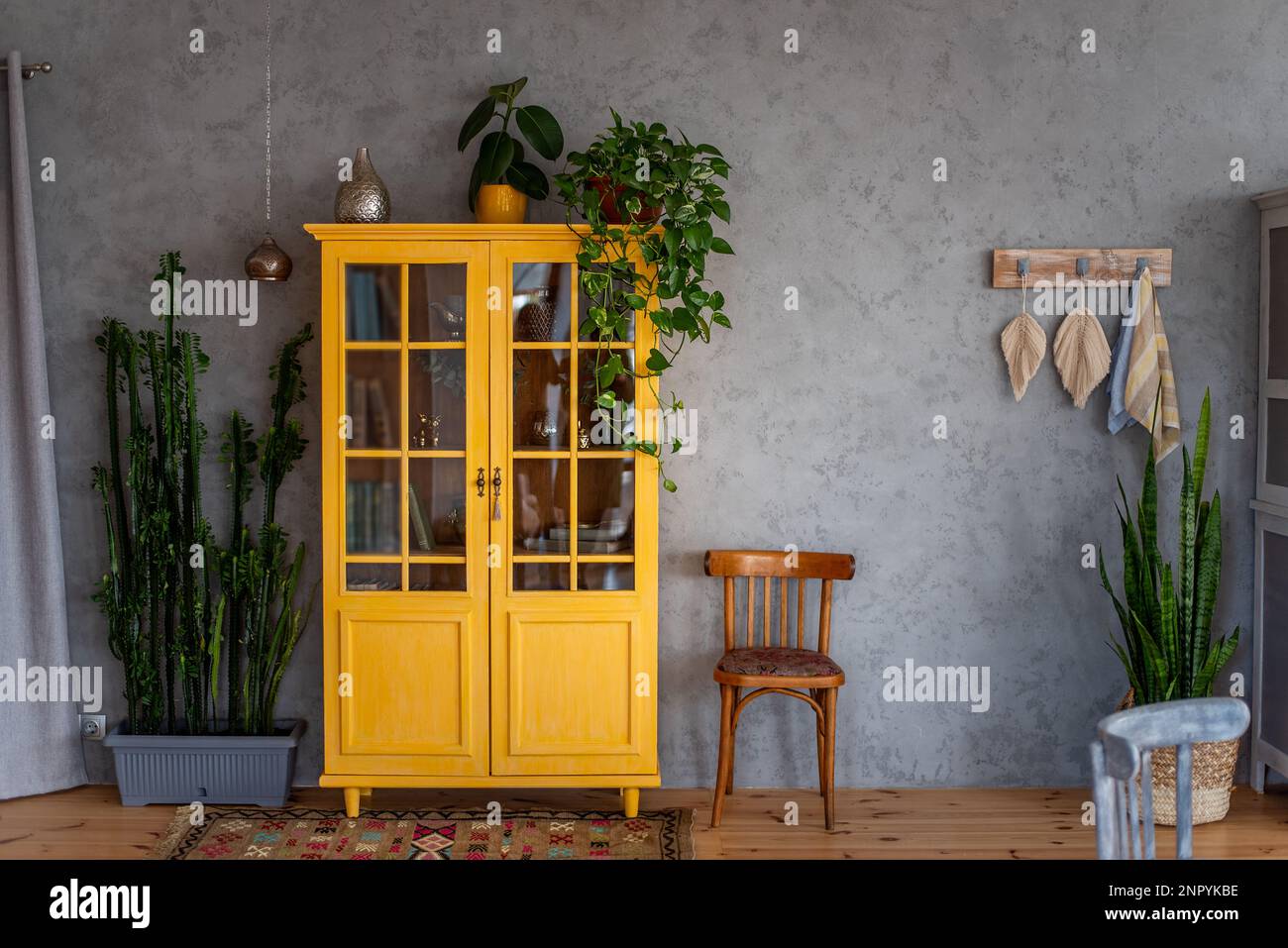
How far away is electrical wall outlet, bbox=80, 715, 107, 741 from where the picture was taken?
3863 mm

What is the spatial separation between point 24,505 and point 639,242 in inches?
88.3

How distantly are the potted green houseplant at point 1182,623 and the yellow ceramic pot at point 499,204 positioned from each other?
7.12 ft

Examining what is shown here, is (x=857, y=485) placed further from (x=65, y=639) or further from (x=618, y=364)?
(x=65, y=639)

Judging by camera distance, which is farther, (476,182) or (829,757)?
(476,182)

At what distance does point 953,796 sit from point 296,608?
2.32 meters

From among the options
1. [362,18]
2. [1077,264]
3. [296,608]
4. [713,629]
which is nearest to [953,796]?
[713,629]

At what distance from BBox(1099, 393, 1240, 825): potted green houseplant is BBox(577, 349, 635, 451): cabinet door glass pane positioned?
1.65 m

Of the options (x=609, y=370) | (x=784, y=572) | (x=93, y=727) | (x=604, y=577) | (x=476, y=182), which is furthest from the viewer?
(x=93, y=727)

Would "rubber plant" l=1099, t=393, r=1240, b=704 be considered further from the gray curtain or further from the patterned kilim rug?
the gray curtain

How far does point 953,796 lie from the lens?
12.6ft

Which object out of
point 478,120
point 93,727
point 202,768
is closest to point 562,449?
point 478,120

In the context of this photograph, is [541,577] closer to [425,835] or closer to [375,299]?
[425,835]

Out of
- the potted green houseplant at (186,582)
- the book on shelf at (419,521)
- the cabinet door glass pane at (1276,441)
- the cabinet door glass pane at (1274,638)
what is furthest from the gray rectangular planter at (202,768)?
the cabinet door glass pane at (1276,441)

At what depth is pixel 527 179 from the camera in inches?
143
